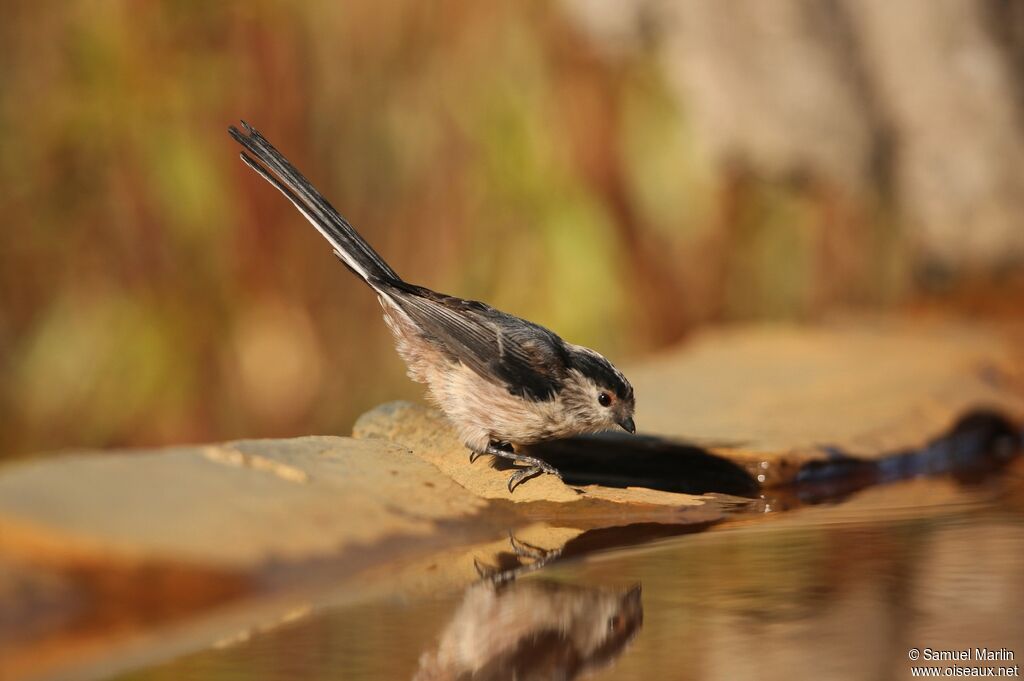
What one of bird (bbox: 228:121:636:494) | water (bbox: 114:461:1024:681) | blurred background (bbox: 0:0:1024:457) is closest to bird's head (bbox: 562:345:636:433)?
bird (bbox: 228:121:636:494)

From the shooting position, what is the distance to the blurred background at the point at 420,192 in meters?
7.32

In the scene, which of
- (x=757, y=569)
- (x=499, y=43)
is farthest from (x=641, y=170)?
(x=757, y=569)

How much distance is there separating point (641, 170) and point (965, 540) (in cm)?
429

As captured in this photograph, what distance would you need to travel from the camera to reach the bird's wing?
13.7 ft

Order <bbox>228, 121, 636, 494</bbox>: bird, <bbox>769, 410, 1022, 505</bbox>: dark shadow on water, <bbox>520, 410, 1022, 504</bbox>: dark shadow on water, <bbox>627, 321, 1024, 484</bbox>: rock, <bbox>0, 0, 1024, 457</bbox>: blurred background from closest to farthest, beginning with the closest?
<bbox>228, 121, 636, 494</bbox>: bird, <bbox>520, 410, 1022, 504</bbox>: dark shadow on water, <bbox>769, 410, 1022, 505</bbox>: dark shadow on water, <bbox>627, 321, 1024, 484</bbox>: rock, <bbox>0, 0, 1024, 457</bbox>: blurred background

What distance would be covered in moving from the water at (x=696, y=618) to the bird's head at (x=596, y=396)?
72 cm

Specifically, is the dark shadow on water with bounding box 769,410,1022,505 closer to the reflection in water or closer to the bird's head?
the bird's head

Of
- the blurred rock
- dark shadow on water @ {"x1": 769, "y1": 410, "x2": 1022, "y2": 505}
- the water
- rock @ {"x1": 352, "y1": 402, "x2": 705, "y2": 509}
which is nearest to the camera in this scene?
the water

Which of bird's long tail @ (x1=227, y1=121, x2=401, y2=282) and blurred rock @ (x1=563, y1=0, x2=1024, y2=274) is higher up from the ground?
blurred rock @ (x1=563, y1=0, x2=1024, y2=274)

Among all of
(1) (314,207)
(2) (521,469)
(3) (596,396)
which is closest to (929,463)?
Answer: (3) (596,396)

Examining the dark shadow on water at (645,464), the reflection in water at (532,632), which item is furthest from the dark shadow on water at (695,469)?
the reflection in water at (532,632)

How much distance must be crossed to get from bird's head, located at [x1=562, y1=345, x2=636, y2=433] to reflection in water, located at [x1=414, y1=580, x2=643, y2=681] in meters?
1.23

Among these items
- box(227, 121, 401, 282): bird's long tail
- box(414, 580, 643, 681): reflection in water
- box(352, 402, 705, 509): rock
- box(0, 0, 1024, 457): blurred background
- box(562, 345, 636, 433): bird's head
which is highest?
box(0, 0, 1024, 457): blurred background

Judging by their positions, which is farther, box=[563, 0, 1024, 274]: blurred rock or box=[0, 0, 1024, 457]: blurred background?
box=[563, 0, 1024, 274]: blurred rock
